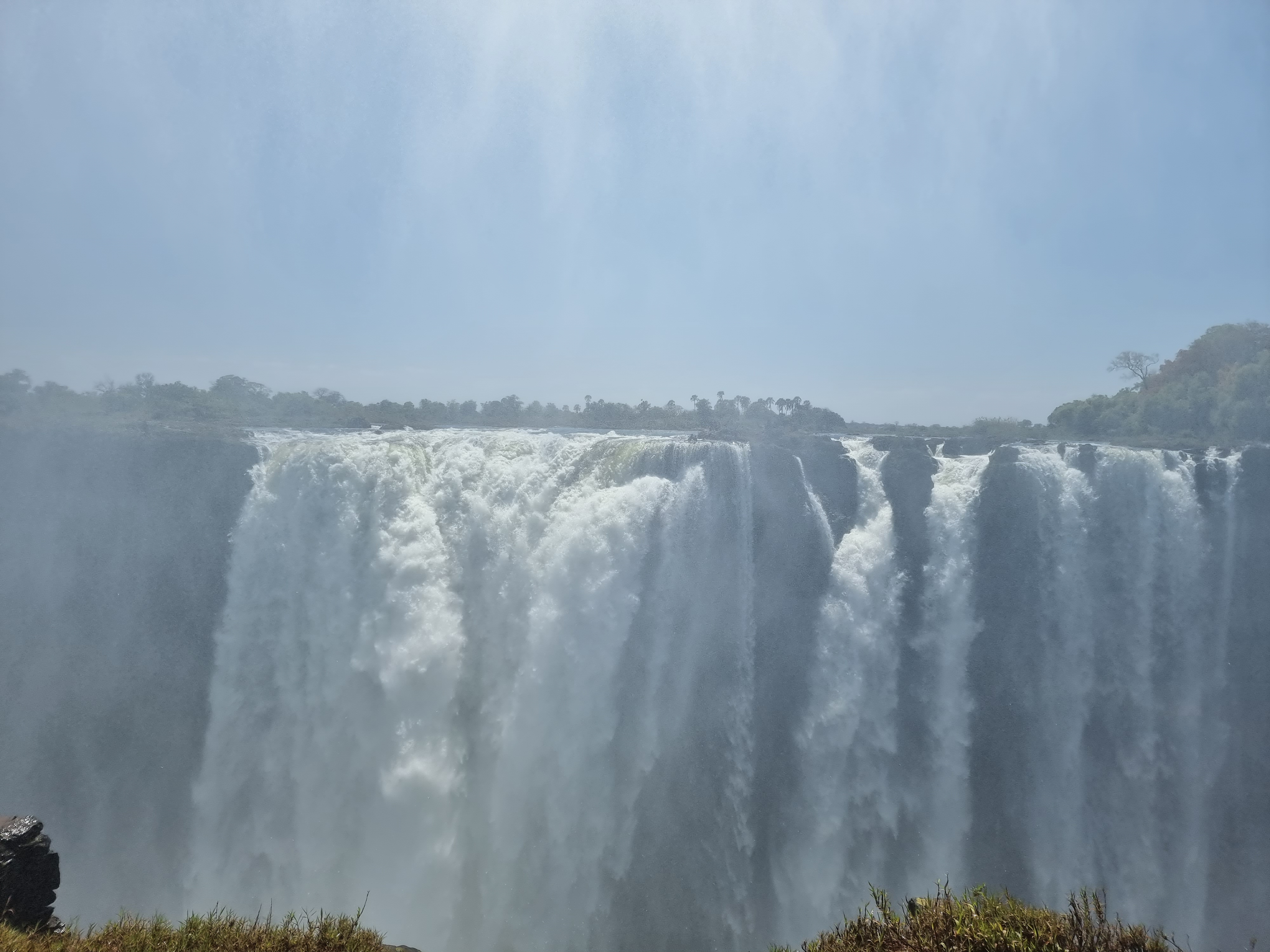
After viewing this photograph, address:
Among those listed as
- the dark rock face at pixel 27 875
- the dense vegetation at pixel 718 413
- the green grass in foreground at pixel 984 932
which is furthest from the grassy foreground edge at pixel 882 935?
the dense vegetation at pixel 718 413

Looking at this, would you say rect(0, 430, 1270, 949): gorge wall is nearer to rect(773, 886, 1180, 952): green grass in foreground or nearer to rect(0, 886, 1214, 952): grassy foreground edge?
rect(0, 886, 1214, 952): grassy foreground edge

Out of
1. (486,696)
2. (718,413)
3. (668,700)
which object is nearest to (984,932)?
(668,700)

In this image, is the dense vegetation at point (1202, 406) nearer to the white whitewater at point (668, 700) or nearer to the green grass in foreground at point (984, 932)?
the white whitewater at point (668, 700)

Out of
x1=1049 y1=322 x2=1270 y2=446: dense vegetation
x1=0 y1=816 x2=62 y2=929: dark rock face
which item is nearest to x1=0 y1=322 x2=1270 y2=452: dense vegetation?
x1=1049 y1=322 x2=1270 y2=446: dense vegetation

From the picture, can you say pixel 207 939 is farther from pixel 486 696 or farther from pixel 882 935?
pixel 486 696

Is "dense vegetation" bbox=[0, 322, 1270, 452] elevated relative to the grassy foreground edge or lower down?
elevated

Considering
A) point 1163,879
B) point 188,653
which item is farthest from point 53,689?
point 1163,879

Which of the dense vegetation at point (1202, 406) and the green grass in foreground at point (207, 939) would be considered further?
the dense vegetation at point (1202, 406)
